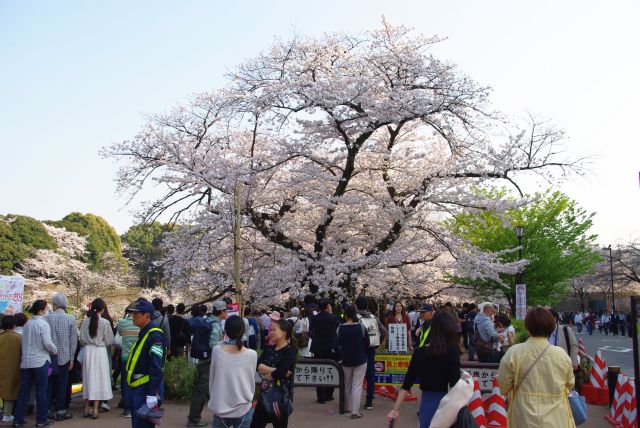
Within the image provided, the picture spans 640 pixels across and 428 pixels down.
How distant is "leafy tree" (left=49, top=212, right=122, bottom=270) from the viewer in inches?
1892

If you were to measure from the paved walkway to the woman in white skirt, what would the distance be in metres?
0.41

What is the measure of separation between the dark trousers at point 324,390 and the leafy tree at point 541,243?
21.8m

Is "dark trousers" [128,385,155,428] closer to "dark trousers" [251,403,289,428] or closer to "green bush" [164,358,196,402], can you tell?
"dark trousers" [251,403,289,428]

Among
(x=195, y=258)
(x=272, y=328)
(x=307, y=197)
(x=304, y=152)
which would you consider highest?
(x=304, y=152)

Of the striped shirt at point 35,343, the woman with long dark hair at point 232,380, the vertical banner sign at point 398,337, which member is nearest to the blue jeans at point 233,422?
the woman with long dark hair at point 232,380

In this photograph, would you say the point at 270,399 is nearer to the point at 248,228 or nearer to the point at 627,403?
the point at 627,403

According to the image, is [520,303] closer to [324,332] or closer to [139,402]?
[324,332]

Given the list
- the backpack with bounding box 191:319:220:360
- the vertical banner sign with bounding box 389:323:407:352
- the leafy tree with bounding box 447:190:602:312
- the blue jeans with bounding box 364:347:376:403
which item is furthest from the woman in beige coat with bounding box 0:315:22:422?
the leafy tree with bounding box 447:190:602:312

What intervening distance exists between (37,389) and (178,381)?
8.40ft

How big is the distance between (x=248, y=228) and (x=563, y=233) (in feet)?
66.8

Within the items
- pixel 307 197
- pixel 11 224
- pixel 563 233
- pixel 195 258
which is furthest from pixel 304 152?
pixel 11 224

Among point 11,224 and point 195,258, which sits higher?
point 11,224

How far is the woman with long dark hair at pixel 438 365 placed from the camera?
4.90 metres

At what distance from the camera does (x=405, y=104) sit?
17469 millimetres
